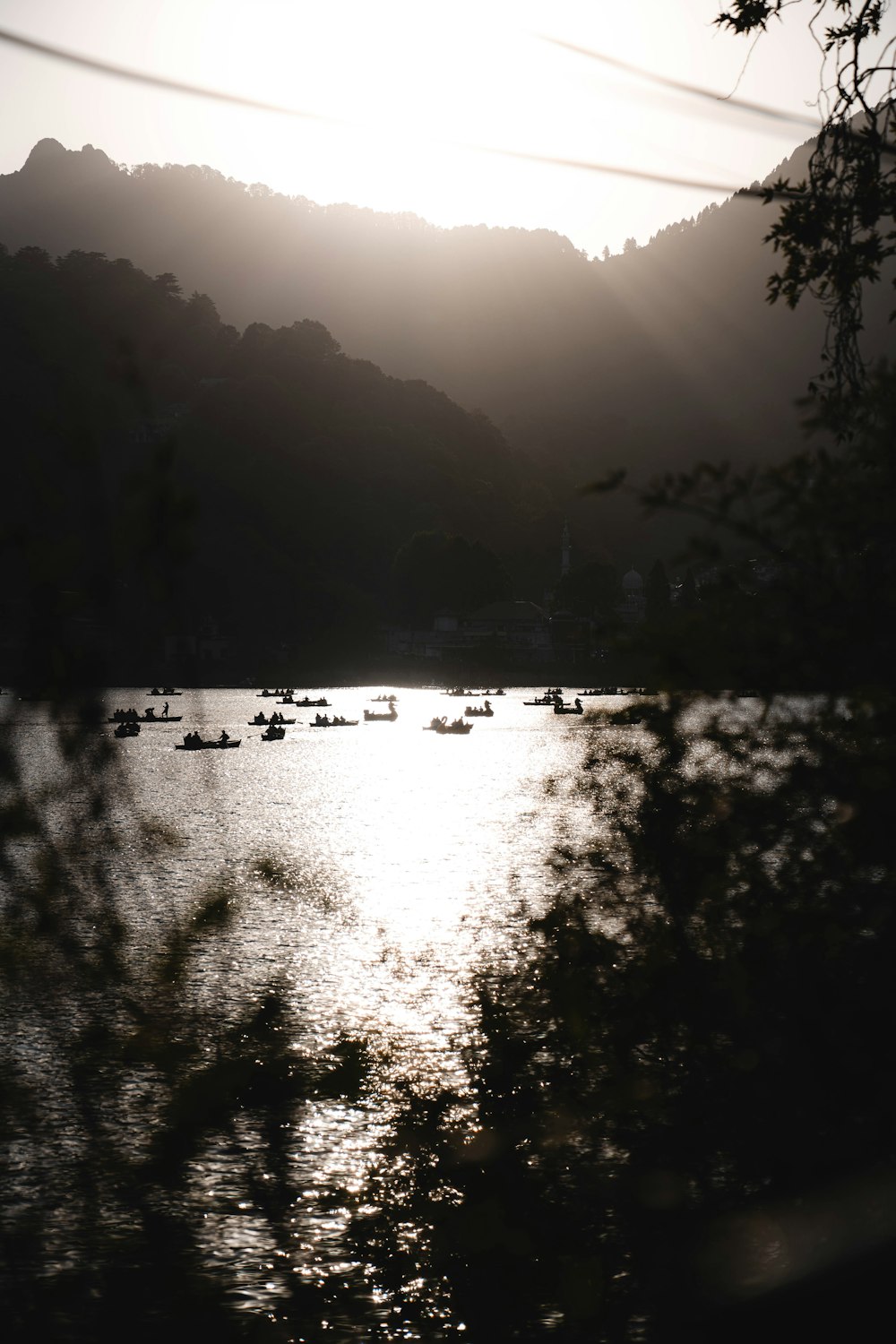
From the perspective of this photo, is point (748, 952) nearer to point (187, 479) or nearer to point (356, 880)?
point (187, 479)

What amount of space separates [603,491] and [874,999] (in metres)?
4.72

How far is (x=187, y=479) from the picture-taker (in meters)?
6.79

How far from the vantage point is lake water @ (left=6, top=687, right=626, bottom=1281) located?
46.9ft

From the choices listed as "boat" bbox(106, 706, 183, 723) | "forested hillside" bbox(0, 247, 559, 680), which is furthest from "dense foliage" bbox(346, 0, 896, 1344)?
"boat" bbox(106, 706, 183, 723)

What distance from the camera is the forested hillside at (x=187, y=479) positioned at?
20.3 feet

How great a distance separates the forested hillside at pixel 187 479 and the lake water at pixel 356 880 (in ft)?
2.54

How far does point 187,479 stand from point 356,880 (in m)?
32.4

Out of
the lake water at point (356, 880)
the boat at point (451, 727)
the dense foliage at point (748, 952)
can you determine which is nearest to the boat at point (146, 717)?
the lake water at point (356, 880)

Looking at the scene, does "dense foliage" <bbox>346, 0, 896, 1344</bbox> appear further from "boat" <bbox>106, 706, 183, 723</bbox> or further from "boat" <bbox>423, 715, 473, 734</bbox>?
"boat" <bbox>423, 715, 473, 734</bbox>

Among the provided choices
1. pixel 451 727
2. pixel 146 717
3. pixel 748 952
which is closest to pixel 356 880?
pixel 748 952

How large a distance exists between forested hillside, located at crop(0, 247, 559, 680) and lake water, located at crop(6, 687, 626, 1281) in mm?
774

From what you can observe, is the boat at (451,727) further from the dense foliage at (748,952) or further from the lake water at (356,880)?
the dense foliage at (748,952)

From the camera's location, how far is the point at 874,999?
9.44m

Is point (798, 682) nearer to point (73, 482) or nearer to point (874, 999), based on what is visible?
point (874, 999)
